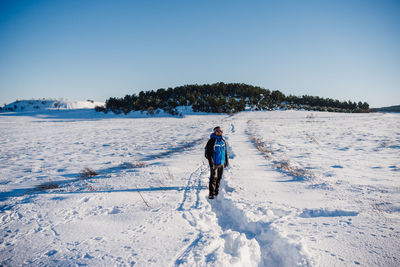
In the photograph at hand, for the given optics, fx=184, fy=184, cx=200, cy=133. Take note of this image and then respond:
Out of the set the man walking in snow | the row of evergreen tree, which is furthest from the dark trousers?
the row of evergreen tree

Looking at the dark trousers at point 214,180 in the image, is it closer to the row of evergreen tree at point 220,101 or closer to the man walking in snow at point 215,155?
the man walking in snow at point 215,155

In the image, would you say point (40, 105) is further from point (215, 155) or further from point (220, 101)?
point (215, 155)

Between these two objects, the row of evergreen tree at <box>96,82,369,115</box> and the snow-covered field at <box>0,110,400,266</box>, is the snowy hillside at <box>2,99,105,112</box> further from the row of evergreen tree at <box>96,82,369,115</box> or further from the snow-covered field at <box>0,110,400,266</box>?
the snow-covered field at <box>0,110,400,266</box>

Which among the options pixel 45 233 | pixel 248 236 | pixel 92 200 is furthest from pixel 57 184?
pixel 248 236

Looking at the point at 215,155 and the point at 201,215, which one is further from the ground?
the point at 215,155

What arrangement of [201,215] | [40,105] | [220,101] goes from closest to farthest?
[201,215], [220,101], [40,105]

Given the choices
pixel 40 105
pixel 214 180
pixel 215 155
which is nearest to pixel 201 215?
pixel 214 180

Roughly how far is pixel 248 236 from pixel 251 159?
A: 4844 millimetres

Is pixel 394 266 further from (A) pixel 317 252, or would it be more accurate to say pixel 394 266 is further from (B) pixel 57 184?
(B) pixel 57 184

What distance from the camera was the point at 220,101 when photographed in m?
38.3

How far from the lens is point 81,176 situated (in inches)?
249

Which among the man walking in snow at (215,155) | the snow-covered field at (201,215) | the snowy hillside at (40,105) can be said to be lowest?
the snow-covered field at (201,215)

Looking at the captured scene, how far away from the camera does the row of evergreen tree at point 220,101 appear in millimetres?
38375

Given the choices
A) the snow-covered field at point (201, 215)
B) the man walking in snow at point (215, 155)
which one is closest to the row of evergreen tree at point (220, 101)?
the snow-covered field at point (201, 215)
